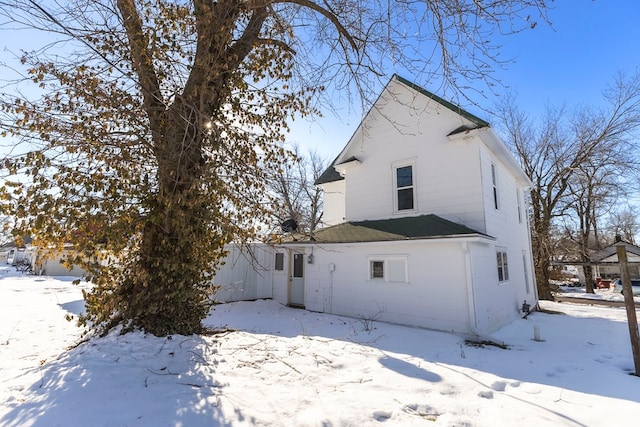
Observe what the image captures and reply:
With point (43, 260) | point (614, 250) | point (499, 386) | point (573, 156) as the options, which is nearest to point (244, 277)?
point (43, 260)

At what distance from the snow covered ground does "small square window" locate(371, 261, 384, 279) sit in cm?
273

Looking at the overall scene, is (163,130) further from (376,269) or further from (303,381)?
(376,269)

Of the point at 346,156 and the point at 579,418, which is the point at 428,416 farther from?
the point at 346,156

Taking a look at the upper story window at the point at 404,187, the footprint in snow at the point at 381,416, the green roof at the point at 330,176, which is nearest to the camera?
the footprint in snow at the point at 381,416

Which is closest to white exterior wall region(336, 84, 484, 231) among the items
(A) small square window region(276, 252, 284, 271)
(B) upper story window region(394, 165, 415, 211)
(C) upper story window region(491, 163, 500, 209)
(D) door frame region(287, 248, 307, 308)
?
(B) upper story window region(394, 165, 415, 211)

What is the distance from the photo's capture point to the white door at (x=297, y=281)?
12.6 metres

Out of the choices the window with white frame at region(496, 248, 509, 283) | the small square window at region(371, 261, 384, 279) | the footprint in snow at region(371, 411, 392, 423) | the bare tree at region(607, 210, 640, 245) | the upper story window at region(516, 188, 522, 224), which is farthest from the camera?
the bare tree at region(607, 210, 640, 245)

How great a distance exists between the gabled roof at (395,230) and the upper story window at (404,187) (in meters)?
0.57

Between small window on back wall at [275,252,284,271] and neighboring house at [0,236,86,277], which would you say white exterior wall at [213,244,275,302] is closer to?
small window on back wall at [275,252,284,271]

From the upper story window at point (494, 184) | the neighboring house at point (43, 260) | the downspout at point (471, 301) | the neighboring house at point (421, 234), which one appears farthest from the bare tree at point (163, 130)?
the upper story window at point (494, 184)

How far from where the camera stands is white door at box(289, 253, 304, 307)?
1262cm

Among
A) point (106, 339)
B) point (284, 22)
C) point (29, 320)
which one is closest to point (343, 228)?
point (284, 22)

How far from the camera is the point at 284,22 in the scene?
675 cm

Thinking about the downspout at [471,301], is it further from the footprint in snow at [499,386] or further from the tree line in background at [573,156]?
the tree line in background at [573,156]
